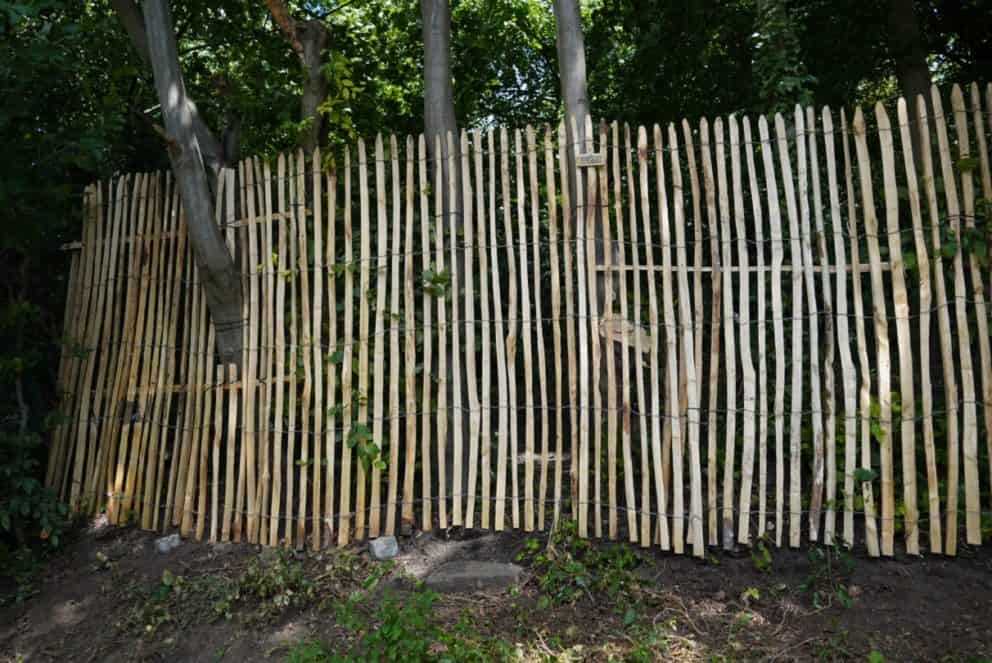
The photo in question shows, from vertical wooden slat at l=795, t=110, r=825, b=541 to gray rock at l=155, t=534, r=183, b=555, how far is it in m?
3.76

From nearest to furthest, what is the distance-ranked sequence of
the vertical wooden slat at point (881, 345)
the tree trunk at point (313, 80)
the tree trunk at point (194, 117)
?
the vertical wooden slat at point (881, 345) < the tree trunk at point (194, 117) < the tree trunk at point (313, 80)

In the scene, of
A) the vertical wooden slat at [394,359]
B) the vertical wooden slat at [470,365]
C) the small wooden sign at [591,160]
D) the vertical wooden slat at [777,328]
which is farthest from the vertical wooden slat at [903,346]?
the vertical wooden slat at [394,359]

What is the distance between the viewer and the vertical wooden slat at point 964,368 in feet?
11.4

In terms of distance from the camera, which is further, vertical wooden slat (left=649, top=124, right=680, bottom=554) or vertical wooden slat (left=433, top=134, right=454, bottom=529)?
vertical wooden slat (left=433, top=134, right=454, bottom=529)

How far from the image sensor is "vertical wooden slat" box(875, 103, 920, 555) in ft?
11.6

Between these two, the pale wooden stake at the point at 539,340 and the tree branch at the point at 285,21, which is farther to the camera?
the tree branch at the point at 285,21

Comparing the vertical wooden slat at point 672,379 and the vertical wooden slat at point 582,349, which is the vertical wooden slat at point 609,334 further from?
the vertical wooden slat at point 672,379

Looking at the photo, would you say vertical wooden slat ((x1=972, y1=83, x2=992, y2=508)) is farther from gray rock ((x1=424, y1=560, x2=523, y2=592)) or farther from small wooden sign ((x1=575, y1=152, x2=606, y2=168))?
gray rock ((x1=424, y1=560, x2=523, y2=592))

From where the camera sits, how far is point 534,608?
11.7ft

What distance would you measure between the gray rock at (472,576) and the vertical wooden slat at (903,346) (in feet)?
6.57

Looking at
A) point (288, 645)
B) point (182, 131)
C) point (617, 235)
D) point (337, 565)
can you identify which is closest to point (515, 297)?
point (617, 235)

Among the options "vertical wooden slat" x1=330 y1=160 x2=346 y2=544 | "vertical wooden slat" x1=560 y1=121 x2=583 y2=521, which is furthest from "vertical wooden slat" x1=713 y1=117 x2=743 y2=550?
"vertical wooden slat" x1=330 y1=160 x2=346 y2=544

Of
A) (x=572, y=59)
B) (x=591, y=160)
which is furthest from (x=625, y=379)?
(x=572, y=59)

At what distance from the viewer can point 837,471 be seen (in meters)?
3.67
